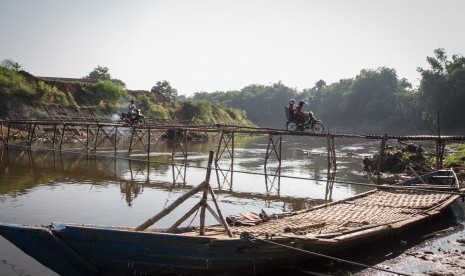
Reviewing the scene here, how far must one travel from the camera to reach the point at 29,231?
6.34m

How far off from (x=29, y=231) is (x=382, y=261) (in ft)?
23.7

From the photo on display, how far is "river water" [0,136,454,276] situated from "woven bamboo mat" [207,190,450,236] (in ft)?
3.21

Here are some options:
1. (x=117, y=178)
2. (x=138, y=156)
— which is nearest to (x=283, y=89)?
(x=138, y=156)

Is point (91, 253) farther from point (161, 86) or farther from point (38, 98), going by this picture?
point (161, 86)

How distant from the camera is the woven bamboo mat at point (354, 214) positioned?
8.69m

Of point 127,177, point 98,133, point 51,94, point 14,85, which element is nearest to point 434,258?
point 127,177

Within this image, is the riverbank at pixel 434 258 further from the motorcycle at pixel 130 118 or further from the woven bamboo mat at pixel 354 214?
the motorcycle at pixel 130 118

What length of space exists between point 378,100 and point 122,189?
67619 mm

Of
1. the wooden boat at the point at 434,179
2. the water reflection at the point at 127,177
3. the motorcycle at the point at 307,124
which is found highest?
the motorcycle at the point at 307,124

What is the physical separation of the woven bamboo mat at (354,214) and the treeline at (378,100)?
1410cm

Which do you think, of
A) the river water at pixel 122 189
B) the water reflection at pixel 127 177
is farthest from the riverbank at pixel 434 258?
the water reflection at pixel 127 177

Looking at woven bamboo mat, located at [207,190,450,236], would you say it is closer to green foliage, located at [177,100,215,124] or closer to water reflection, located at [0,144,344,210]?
water reflection, located at [0,144,344,210]

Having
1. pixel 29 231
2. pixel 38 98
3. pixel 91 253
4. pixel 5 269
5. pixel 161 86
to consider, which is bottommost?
pixel 5 269

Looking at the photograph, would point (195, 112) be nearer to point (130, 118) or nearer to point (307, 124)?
point (130, 118)
